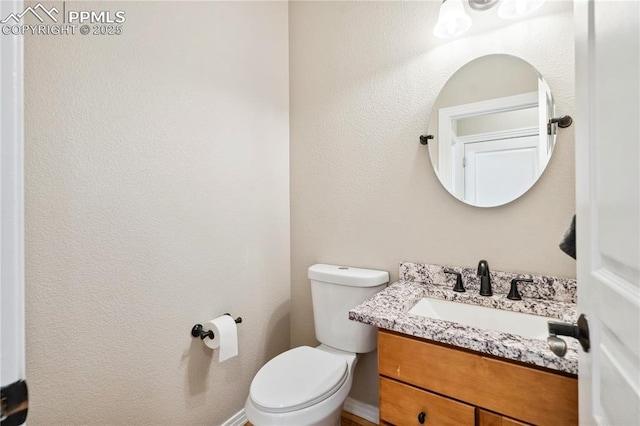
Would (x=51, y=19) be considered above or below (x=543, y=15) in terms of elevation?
below

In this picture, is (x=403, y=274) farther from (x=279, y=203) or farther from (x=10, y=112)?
(x=10, y=112)

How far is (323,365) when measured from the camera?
1332 mm

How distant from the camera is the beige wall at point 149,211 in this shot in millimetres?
958

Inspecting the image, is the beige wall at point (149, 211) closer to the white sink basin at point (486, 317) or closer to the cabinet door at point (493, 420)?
the white sink basin at point (486, 317)

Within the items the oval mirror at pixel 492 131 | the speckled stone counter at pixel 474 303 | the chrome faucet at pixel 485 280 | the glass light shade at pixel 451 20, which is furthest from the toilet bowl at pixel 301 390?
the glass light shade at pixel 451 20

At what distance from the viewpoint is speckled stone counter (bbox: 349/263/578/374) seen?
31.5 inches

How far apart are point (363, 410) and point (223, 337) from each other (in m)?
0.94

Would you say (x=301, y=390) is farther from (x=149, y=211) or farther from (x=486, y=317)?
(x=149, y=211)

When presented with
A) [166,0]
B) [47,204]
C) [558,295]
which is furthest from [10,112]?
[558,295]

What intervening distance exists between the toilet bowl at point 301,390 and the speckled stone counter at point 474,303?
38 cm

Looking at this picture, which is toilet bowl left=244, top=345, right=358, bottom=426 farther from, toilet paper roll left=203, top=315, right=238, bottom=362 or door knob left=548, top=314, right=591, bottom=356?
door knob left=548, top=314, right=591, bottom=356

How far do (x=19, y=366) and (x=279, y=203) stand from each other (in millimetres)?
1516

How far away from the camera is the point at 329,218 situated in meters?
1.78

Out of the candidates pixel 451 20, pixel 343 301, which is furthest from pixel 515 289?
pixel 451 20
